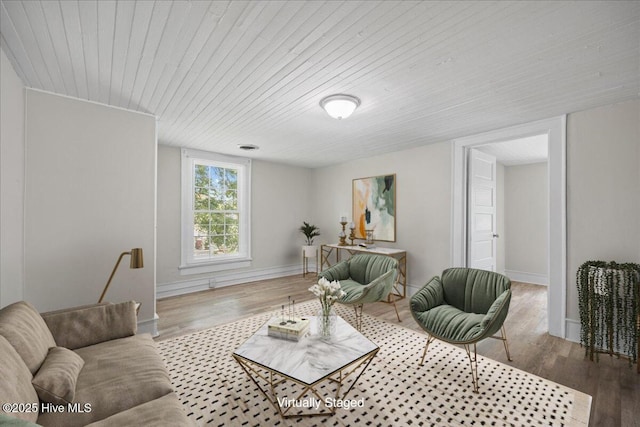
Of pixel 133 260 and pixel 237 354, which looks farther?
pixel 133 260

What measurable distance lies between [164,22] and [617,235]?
424 centimetres

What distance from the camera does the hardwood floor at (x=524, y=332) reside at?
2.09m

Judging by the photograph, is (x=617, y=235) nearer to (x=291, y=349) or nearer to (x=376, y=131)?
(x=376, y=131)

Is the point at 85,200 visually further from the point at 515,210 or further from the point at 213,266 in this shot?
the point at 515,210

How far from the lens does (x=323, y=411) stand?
190 cm

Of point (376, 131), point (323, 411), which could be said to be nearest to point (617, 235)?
point (376, 131)

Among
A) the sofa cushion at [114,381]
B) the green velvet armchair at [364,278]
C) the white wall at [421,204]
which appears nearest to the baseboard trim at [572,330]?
the white wall at [421,204]

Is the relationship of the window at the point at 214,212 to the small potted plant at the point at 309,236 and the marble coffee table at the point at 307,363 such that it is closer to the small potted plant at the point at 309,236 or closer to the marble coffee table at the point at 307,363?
the small potted plant at the point at 309,236

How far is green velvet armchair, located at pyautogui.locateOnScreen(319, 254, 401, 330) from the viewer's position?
3.21 meters

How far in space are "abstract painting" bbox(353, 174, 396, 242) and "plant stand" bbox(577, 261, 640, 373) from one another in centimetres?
258

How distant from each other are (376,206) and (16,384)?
15.5ft

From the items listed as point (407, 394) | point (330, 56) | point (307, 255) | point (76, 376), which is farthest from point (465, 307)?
point (307, 255)

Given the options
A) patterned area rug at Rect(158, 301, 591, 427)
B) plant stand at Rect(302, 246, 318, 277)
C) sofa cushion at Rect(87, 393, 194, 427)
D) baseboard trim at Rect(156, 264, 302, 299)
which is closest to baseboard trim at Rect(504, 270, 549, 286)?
patterned area rug at Rect(158, 301, 591, 427)

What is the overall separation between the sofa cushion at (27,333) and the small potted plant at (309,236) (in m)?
4.41
